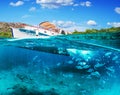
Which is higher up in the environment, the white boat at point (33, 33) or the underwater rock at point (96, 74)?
the white boat at point (33, 33)

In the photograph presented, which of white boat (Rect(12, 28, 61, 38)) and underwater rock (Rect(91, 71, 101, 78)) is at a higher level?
white boat (Rect(12, 28, 61, 38))

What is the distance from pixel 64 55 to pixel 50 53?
883 millimetres

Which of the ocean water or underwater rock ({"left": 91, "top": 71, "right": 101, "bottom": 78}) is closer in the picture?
the ocean water

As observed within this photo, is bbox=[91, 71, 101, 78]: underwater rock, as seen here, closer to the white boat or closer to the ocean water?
the ocean water

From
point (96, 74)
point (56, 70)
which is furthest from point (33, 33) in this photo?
point (96, 74)

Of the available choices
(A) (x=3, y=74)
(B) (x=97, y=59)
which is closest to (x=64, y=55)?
(B) (x=97, y=59)

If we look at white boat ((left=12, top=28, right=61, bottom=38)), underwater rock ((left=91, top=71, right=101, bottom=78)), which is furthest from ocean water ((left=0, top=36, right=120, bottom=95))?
white boat ((left=12, top=28, right=61, bottom=38))

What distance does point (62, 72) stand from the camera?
16.5 meters

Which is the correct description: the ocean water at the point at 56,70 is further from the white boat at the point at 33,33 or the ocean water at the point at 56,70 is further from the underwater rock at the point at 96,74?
the white boat at the point at 33,33

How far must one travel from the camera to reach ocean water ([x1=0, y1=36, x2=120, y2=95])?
15.0 metres

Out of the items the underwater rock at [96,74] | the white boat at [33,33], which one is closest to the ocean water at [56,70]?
the underwater rock at [96,74]

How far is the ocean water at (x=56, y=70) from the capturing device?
49.1ft

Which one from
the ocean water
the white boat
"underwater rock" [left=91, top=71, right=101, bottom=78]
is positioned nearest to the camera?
the ocean water

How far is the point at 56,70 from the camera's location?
16.5m
